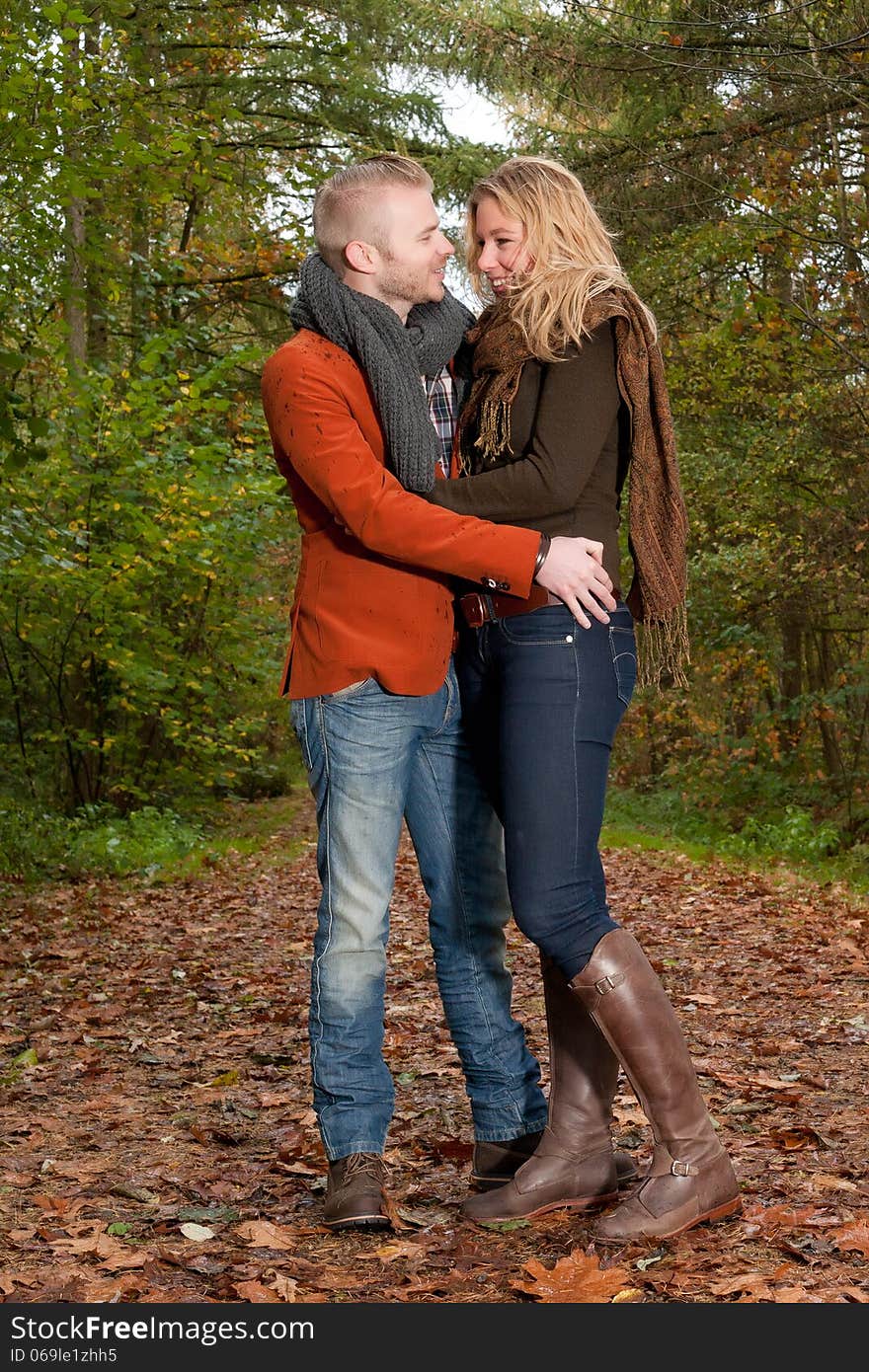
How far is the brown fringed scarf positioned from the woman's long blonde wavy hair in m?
0.04

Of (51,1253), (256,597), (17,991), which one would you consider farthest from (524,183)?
(256,597)

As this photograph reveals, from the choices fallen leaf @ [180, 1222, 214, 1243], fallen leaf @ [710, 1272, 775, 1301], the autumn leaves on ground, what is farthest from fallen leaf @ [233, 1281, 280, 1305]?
fallen leaf @ [710, 1272, 775, 1301]

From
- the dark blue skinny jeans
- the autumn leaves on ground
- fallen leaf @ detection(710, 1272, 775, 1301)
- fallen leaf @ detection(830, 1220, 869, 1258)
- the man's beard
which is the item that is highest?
the man's beard

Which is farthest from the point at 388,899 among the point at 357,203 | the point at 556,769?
the point at 357,203

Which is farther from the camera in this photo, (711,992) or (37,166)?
(37,166)

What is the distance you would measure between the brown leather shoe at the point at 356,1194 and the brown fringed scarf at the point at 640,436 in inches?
55.6

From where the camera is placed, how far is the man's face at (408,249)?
3.23m

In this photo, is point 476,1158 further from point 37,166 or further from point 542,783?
point 37,166

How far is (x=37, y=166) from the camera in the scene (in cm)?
764

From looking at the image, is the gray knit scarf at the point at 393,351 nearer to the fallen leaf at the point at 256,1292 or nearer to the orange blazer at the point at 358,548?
the orange blazer at the point at 358,548

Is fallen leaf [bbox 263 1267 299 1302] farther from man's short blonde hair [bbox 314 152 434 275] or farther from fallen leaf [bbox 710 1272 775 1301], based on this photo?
man's short blonde hair [bbox 314 152 434 275]

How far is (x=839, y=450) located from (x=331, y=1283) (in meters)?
9.63

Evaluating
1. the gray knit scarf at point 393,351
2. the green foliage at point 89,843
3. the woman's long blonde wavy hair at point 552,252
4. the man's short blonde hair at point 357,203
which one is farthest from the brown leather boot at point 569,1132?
the green foliage at point 89,843

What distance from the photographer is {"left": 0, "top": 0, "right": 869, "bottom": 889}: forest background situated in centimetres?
892
